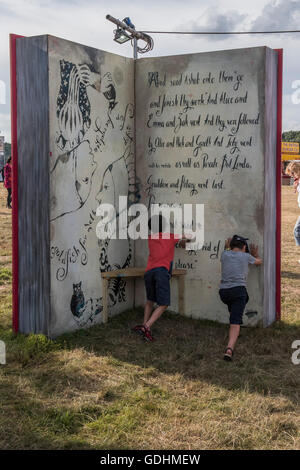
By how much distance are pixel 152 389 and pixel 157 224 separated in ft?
7.65

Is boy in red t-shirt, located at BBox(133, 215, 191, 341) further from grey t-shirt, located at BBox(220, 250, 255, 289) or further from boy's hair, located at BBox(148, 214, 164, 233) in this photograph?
grey t-shirt, located at BBox(220, 250, 255, 289)

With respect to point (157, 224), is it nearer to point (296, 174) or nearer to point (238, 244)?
point (238, 244)

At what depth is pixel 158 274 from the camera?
20.7ft

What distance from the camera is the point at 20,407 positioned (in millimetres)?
4391

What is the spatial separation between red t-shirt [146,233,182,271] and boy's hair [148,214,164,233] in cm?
8

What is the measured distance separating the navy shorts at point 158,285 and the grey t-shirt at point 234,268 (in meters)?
0.67

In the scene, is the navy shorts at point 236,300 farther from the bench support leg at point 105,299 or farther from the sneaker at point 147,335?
the bench support leg at point 105,299

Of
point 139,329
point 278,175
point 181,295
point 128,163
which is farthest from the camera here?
point 128,163

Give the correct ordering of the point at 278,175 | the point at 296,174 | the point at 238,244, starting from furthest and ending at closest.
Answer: the point at 296,174 → the point at 278,175 → the point at 238,244

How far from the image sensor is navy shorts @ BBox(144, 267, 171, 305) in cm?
625

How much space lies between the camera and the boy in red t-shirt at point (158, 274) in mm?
6207

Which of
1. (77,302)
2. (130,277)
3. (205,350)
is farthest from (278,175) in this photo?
(77,302)

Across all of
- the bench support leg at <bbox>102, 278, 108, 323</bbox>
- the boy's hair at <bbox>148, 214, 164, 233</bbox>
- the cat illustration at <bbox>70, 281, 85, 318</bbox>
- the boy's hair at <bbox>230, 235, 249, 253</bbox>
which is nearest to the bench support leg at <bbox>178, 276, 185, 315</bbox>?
the boy's hair at <bbox>148, 214, 164, 233</bbox>
